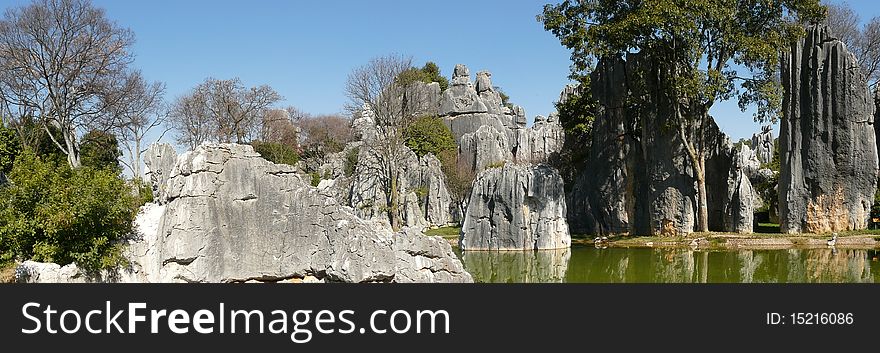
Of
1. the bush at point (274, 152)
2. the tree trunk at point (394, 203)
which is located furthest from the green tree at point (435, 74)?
the tree trunk at point (394, 203)

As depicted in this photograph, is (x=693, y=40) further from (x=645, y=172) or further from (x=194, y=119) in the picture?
(x=194, y=119)

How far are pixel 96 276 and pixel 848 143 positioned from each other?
25.7m

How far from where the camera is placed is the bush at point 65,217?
1305cm

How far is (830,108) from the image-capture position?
2727cm

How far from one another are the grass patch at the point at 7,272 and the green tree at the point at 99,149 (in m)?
21.7

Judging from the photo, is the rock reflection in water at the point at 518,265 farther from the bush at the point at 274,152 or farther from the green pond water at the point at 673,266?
the bush at the point at 274,152

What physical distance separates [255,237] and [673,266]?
1193 centimetres

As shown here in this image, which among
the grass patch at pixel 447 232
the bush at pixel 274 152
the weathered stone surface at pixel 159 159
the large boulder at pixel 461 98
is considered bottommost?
the grass patch at pixel 447 232

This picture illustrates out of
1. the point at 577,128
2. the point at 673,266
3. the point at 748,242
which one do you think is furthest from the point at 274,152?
the point at 673,266

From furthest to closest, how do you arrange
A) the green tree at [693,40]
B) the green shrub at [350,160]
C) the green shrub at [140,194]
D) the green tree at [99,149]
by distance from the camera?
the green shrub at [350,160] → the green tree at [99,149] → the green tree at [693,40] → the green shrub at [140,194]

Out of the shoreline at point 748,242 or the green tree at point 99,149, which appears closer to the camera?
the shoreline at point 748,242

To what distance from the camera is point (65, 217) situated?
1291cm

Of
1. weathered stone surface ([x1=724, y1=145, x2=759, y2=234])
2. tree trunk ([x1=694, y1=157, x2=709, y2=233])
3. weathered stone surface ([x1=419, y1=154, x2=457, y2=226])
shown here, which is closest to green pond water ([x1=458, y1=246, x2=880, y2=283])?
tree trunk ([x1=694, y1=157, x2=709, y2=233])

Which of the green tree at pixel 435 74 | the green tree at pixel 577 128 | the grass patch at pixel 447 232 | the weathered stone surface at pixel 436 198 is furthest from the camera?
the green tree at pixel 435 74
